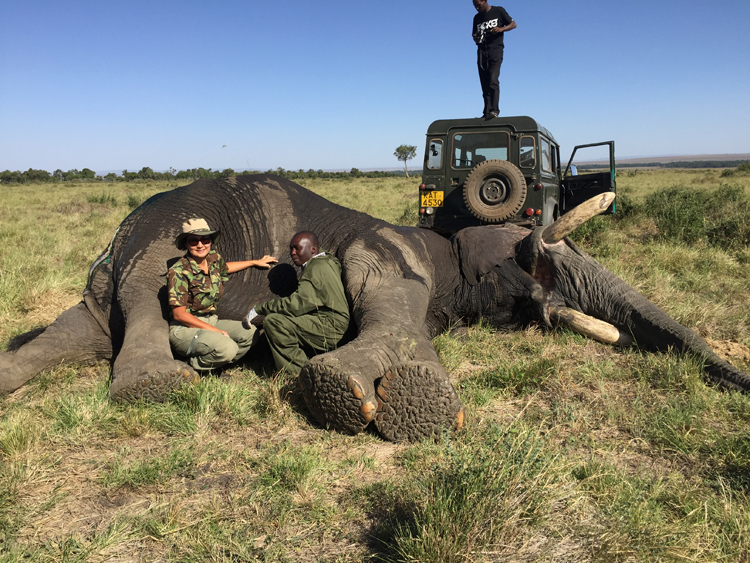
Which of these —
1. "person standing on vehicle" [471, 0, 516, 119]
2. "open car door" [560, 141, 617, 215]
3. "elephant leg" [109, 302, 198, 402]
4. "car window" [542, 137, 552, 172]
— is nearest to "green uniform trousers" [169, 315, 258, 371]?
"elephant leg" [109, 302, 198, 402]

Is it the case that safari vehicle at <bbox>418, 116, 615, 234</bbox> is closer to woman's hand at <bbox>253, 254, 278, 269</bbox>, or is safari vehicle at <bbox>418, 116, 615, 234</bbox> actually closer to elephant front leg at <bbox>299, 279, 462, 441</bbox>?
woman's hand at <bbox>253, 254, 278, 269</bbox>

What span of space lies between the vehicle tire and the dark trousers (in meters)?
2.11

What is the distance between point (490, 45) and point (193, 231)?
746cm

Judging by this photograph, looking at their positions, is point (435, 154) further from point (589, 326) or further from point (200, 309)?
point (200, 309)

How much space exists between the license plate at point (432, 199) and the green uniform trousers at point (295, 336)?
Answer: 19.8 feet

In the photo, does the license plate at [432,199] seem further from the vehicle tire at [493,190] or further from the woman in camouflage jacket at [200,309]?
the woman in camouflage jacket at [200,309]

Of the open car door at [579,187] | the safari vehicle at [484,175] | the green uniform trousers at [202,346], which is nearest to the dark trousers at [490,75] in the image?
the safari vehicle at [484,175]

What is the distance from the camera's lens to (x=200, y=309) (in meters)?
4.66

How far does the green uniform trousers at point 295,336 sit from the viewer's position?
4.33 meters

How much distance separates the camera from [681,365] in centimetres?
422

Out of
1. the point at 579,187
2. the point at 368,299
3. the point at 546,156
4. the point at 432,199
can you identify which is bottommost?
the point at 368,299

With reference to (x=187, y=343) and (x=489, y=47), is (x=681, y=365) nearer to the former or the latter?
(x=187, y=343)

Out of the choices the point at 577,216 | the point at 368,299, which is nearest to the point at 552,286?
the point at 577,216

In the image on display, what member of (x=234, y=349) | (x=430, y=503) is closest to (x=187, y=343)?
(x=234, y=349)
